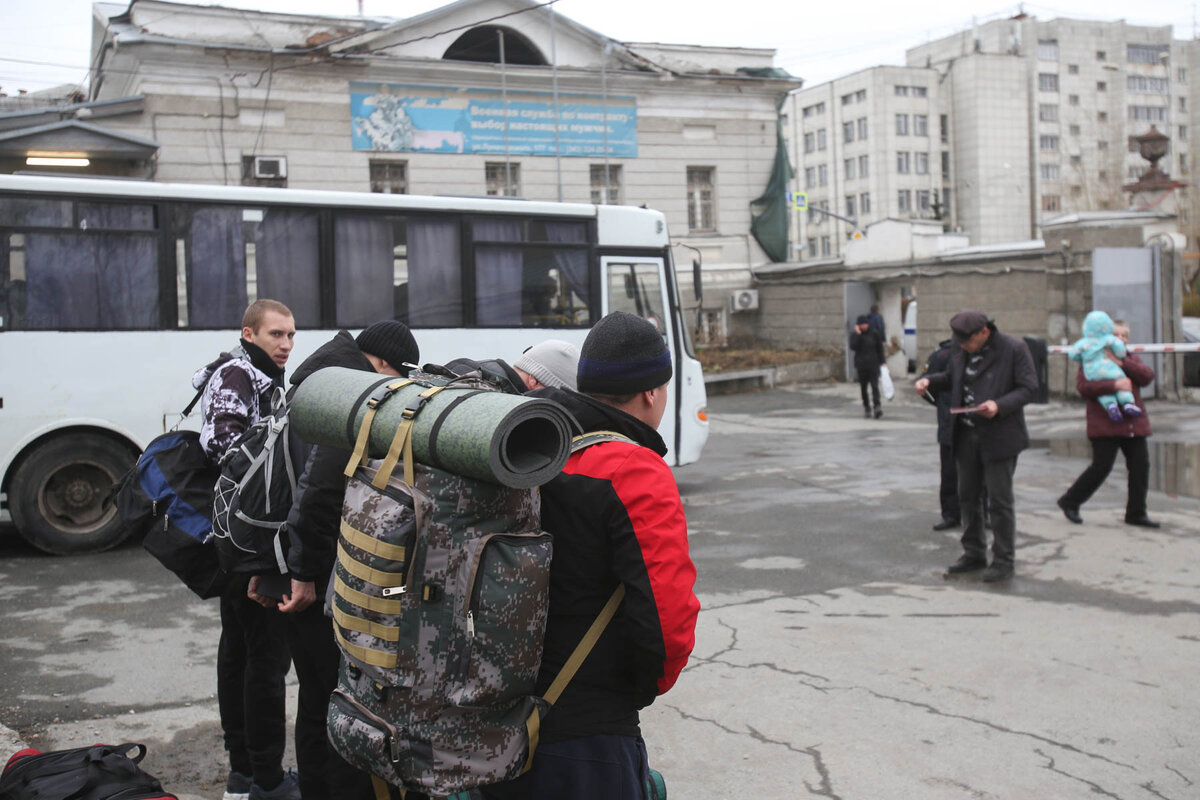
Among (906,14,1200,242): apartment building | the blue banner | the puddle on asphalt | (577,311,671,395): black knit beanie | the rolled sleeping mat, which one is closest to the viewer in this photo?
the rolled sleeping mat

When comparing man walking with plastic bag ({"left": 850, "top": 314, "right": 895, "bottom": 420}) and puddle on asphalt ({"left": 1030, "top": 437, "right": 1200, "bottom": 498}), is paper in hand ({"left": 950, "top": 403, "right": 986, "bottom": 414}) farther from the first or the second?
man walking with plastic bag ({"left": 850, "top": 314, "right": 895, "bottom": 420})

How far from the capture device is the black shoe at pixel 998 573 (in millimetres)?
6977

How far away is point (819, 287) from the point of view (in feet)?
81.6

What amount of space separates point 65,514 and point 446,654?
7645 mm

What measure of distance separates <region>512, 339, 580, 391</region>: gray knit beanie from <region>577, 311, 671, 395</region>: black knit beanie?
815 mm

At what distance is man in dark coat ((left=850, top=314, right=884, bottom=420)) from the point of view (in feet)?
56.3

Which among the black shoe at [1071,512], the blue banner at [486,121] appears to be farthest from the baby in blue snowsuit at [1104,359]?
the blue banner at [486,121]

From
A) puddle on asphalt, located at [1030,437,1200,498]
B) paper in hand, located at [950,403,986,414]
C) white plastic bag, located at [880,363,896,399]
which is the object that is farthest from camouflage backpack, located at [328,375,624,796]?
white plastic bag, located at [880,363,896,399]

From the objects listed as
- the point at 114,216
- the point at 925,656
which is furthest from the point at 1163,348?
the point at 114,216

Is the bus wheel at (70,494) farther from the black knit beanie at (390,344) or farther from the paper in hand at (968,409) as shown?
the paper in hand at (968,409)

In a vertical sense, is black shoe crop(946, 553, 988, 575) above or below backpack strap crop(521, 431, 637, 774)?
below

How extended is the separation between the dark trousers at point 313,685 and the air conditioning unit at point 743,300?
950 inches

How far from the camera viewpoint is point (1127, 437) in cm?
862

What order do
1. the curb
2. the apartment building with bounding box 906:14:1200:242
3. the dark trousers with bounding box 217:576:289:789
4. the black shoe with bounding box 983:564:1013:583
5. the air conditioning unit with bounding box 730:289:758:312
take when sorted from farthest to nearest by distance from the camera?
the apartment building with bounding box 906:14:1200:242
the air conditioning unit with bounding box 730:289:758:312
the black shoe with bounding box 983:564:1013:583
the curb
the dark trousers with bounding box 217:576:289:789
